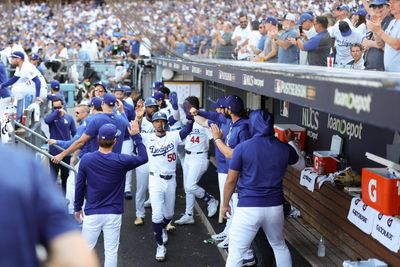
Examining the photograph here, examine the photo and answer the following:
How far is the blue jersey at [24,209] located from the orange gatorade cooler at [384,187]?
3.64 meters

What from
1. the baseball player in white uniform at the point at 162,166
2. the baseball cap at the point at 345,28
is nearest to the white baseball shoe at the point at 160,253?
the baseball player in white uniform at the point at 162,166

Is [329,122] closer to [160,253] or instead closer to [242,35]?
[160,253]

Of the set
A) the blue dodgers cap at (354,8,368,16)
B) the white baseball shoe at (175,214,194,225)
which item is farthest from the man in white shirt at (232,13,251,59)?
the white baseball shoe at (175,214,194,225)

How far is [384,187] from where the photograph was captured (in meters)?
4.56

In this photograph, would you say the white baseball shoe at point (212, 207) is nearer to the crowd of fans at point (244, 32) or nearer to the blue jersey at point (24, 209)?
the crowd of fans at point (244, 32)

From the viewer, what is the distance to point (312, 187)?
616 centimetres

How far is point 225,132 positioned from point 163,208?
115cm

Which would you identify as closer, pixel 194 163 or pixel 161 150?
pixel 161 150

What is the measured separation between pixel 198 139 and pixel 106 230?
9.21ft

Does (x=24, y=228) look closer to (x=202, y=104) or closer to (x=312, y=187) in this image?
(x=312, y=187)

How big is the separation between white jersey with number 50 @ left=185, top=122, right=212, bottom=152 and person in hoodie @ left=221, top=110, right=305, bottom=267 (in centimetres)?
293

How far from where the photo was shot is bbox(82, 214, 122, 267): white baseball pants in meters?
5.36

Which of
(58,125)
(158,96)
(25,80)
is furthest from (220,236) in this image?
(25,80)

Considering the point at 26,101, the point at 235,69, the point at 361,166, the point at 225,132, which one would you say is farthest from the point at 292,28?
the point at 26,101
